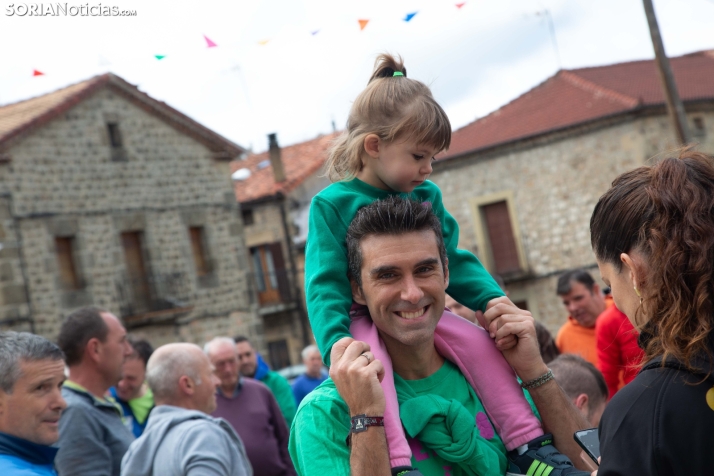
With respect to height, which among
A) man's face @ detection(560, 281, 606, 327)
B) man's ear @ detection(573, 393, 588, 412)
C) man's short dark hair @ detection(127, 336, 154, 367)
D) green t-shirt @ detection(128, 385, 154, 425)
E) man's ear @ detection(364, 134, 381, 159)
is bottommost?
man's ear @ detection(573, 393, 588, 412)

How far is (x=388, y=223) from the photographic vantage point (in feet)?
8.57

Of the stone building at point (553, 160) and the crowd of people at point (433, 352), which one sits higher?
the stone building at point (553, 160)

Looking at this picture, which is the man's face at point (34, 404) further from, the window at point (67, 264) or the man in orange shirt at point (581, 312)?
the window at point (67, 264)

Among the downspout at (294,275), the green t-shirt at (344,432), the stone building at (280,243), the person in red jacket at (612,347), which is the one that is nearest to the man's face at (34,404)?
the green t-shirt at (344,432)

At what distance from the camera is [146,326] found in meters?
19.9

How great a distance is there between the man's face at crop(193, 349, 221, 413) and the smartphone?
3082 millimetres

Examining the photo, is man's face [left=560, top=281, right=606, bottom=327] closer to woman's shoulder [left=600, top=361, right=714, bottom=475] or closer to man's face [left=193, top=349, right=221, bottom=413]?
man's face [left=193, top=349, right=221, bottom=413]

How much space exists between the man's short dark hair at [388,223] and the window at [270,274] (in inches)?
964

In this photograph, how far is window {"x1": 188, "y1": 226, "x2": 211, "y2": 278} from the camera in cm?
2197

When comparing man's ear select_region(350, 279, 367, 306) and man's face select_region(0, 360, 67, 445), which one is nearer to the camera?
man's ear select_region(350, 279, 367, 306)

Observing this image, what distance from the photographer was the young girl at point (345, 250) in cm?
259

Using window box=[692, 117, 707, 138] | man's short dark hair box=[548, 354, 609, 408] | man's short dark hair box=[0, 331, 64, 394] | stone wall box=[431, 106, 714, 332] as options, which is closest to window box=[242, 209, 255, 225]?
stone wall box=[431, 106, 714, 332]

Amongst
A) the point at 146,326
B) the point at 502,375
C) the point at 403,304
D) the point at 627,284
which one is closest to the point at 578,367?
the point at 502,375

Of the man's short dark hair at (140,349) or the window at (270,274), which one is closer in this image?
the man's short dark hair at (140,349)
